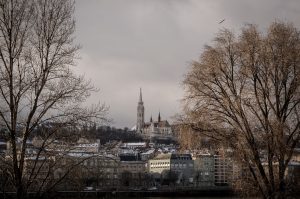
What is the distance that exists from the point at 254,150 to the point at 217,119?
5.25ft

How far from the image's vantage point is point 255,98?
57.8 ft

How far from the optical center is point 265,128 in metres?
17.0

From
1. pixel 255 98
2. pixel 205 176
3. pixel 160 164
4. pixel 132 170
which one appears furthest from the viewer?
pixel 160 164

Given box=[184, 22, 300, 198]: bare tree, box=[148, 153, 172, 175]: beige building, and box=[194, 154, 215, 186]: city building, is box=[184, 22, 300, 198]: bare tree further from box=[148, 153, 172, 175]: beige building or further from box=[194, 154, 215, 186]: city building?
box=[148, 153, 172, 175]: beige building

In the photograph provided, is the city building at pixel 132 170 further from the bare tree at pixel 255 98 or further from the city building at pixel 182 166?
the bare tree at pixel 255 98

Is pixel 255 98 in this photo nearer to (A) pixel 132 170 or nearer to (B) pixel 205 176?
(B) pixel 205 176

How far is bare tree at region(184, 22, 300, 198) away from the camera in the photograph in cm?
1708

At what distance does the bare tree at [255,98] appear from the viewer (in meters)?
17.1

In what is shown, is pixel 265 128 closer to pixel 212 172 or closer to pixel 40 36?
pixel 40 36

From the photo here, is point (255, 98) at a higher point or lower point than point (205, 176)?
higher

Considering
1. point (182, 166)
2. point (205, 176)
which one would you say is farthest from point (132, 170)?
point (205, 176)

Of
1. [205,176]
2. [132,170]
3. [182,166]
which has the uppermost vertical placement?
Answer: [182,166]

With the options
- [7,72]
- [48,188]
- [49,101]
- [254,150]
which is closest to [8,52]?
[7,72]

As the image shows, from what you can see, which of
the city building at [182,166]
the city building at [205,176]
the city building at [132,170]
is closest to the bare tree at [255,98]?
the city building at [132,170]
